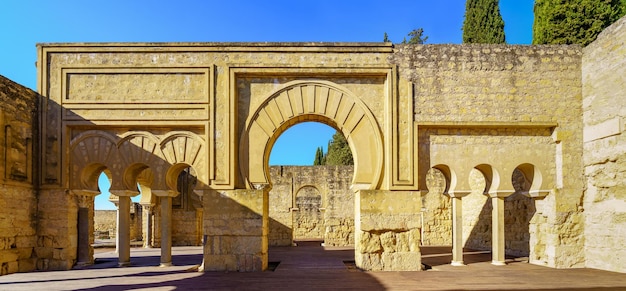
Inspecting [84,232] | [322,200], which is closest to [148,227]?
[84,232]

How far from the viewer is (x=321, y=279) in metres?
7.89

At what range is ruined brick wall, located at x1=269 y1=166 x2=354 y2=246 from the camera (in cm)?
1711

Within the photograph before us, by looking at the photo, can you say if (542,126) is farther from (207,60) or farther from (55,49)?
(55,49)

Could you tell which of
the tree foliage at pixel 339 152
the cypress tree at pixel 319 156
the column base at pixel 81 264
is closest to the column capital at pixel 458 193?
the column base at pixel 81 264

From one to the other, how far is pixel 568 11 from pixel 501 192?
8.05 metres

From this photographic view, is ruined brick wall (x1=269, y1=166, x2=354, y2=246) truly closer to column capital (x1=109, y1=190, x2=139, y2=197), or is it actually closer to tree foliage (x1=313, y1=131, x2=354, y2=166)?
column capital (x1=109, y1=190, x2=139, y2=197)

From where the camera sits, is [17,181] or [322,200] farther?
[322,200]

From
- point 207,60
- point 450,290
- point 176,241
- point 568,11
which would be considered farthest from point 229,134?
point 568,11

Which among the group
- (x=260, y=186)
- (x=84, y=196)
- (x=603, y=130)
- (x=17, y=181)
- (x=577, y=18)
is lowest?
(x=84, y=196)

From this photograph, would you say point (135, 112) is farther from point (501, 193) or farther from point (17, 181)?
point (501, 193)

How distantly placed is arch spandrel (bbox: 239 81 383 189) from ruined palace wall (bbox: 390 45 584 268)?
3.73 feet

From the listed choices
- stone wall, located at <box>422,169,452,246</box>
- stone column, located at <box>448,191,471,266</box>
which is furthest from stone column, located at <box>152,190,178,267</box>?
stone wall, located at <box>422,169,452,246</box>

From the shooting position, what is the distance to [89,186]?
9.77 metres

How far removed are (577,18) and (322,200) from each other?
11.5 m
